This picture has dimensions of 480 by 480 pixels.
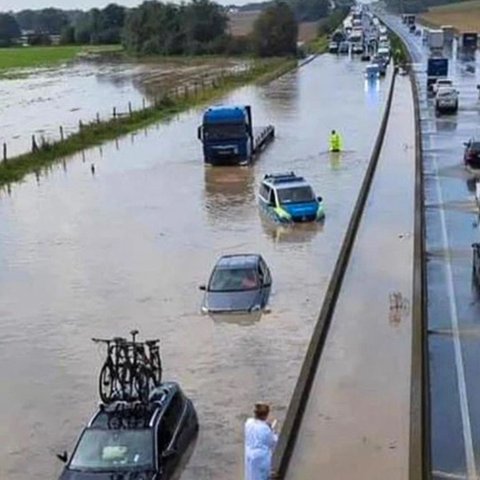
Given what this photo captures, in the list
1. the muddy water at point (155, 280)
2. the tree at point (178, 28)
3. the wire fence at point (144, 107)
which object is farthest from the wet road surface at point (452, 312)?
the tree at point (178, 28)

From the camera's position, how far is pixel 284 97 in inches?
2960

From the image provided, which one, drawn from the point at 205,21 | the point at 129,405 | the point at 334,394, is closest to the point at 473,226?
the point at 334,394

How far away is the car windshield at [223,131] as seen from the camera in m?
44.2

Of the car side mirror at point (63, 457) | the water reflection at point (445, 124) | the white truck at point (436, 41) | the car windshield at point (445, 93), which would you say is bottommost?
the white truck at point (436, 41)

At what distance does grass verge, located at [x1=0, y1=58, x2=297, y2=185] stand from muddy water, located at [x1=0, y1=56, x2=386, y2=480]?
45.9 inches

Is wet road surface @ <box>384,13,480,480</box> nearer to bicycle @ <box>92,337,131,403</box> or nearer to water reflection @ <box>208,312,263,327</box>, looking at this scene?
water reflection @ <box>208,312,263,327</box>

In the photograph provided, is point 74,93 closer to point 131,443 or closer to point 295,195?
point 295,195

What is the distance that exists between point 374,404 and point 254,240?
44.6 ft

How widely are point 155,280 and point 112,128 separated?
33.1 metres

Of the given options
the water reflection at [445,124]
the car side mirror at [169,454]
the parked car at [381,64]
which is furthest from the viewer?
the parked car at [381,64]

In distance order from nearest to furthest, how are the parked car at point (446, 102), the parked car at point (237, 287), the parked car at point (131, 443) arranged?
1. the parked car at point (131, 443)
2. the parked car at point (237, 287)
3. the parked car at point (446, 102)

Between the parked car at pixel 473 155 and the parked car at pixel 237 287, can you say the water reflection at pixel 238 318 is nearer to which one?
the parked car at pixel 237 287

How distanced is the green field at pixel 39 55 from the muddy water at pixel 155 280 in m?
89.9

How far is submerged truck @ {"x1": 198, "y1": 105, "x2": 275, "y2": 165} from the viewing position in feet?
145
